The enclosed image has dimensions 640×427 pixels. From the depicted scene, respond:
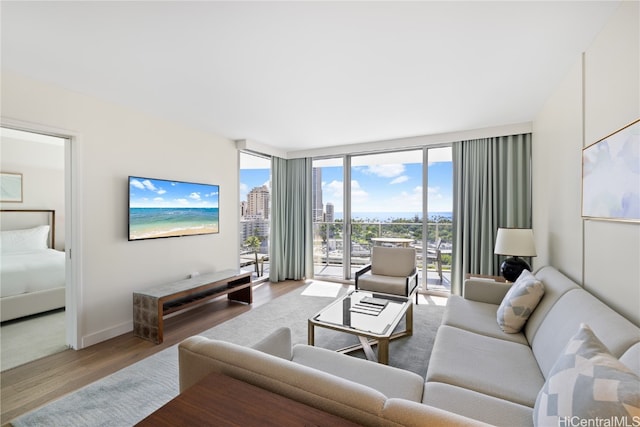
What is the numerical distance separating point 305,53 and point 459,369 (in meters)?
2.26

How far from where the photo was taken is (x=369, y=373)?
148 cm

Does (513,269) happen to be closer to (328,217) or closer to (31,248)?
(328,217)

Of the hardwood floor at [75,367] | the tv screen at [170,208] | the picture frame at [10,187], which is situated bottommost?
the hardwood floor at [75,367]

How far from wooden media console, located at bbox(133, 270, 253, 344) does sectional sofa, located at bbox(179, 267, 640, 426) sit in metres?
1.81

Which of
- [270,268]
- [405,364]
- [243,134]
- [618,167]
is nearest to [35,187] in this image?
[243,134]

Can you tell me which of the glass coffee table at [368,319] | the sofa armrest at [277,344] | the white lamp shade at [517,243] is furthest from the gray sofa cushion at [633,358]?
the white lamp shade at [517,243]

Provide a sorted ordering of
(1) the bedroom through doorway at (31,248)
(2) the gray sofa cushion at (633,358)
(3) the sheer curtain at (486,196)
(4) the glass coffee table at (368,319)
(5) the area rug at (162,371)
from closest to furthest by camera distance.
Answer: (2) the gray sofa cushion at (633,358) < (5) the area rug at (162,371) < (4) the glass coffee table at (368,319) < (1) the bedroom through doorway at (31,248) < (3) the sheer curtain at (486,196)

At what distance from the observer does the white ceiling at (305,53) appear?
159 centimetres

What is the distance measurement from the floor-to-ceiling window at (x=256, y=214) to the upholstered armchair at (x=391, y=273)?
2.21 meters

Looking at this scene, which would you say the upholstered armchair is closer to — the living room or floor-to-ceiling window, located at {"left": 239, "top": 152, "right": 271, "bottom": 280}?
the living room

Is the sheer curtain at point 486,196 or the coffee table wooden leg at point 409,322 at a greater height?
the sheer curtain at point 486,196

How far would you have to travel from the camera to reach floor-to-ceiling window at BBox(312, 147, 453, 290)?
4.37 metres

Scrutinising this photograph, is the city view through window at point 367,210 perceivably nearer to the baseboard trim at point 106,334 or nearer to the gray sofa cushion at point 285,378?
the baseboard trim at point 106,334

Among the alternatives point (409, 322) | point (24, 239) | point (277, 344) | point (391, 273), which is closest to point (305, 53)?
point (277, 344)
